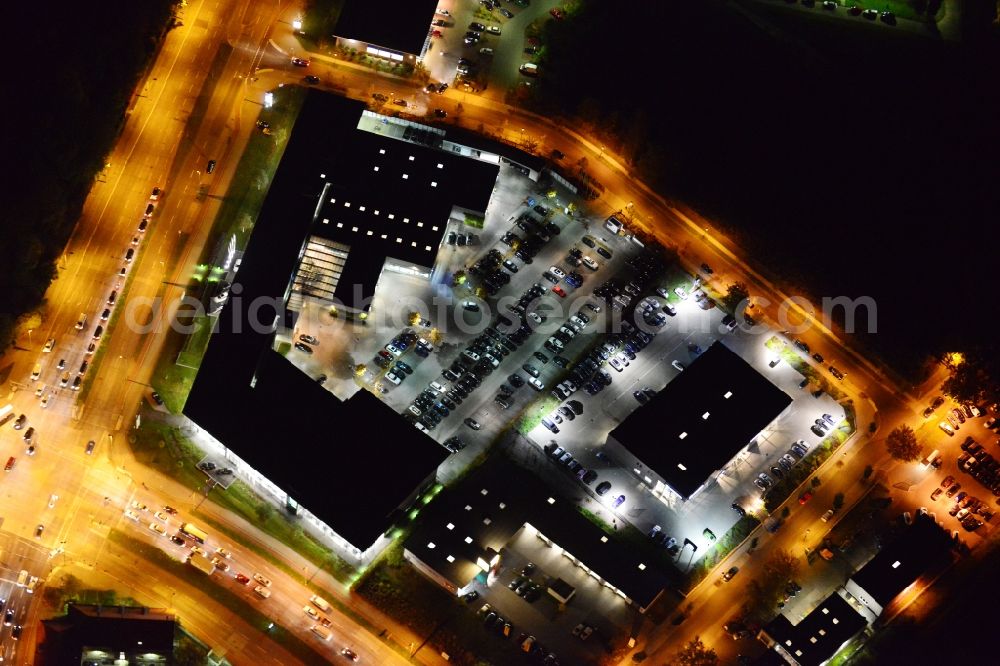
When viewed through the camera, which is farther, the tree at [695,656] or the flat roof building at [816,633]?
the flat roof building at [816,633]

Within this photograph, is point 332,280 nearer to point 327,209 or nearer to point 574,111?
point 327,209

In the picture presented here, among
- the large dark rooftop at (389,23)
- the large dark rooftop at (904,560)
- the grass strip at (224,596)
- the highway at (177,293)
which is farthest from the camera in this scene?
the large dark rooftop at (389,23)

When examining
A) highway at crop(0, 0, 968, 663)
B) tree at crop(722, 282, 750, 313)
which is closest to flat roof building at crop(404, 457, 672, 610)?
highway at crop(0, 0, 968, 663)

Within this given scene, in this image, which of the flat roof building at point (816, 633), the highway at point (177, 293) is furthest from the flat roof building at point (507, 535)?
the flat roof building at point (816, 633)

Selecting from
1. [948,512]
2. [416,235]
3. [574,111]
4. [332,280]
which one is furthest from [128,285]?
[948,512]

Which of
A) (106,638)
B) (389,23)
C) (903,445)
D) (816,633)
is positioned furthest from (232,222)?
(903,445)

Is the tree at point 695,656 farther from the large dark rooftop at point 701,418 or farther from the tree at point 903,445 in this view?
the tree at point 903,445
